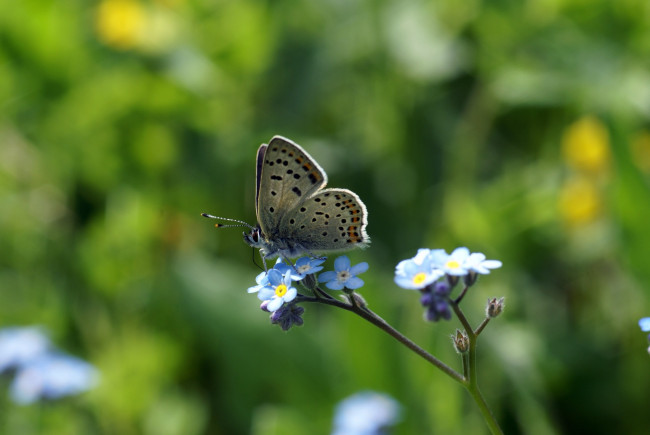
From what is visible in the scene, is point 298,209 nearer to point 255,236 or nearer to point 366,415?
point 255,236

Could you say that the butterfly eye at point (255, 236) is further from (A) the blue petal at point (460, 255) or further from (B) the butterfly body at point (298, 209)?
(A) the blue petal at point (460, 255)

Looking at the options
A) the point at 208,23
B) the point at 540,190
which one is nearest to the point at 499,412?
the point at 540,190

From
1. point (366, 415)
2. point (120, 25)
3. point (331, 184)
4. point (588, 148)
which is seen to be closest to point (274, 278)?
point (366, 415)

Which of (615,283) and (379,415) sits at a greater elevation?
(615,283)

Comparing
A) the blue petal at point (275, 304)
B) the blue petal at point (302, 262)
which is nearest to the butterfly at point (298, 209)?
the blue petal at point (302, 262)

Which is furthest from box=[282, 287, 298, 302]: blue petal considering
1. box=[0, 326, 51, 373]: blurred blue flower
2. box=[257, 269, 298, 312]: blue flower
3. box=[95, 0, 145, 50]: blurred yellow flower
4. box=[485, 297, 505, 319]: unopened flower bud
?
box=[95, 0, 145, 50]: blurred yellow flower

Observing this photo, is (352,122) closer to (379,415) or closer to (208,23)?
(208,23)
